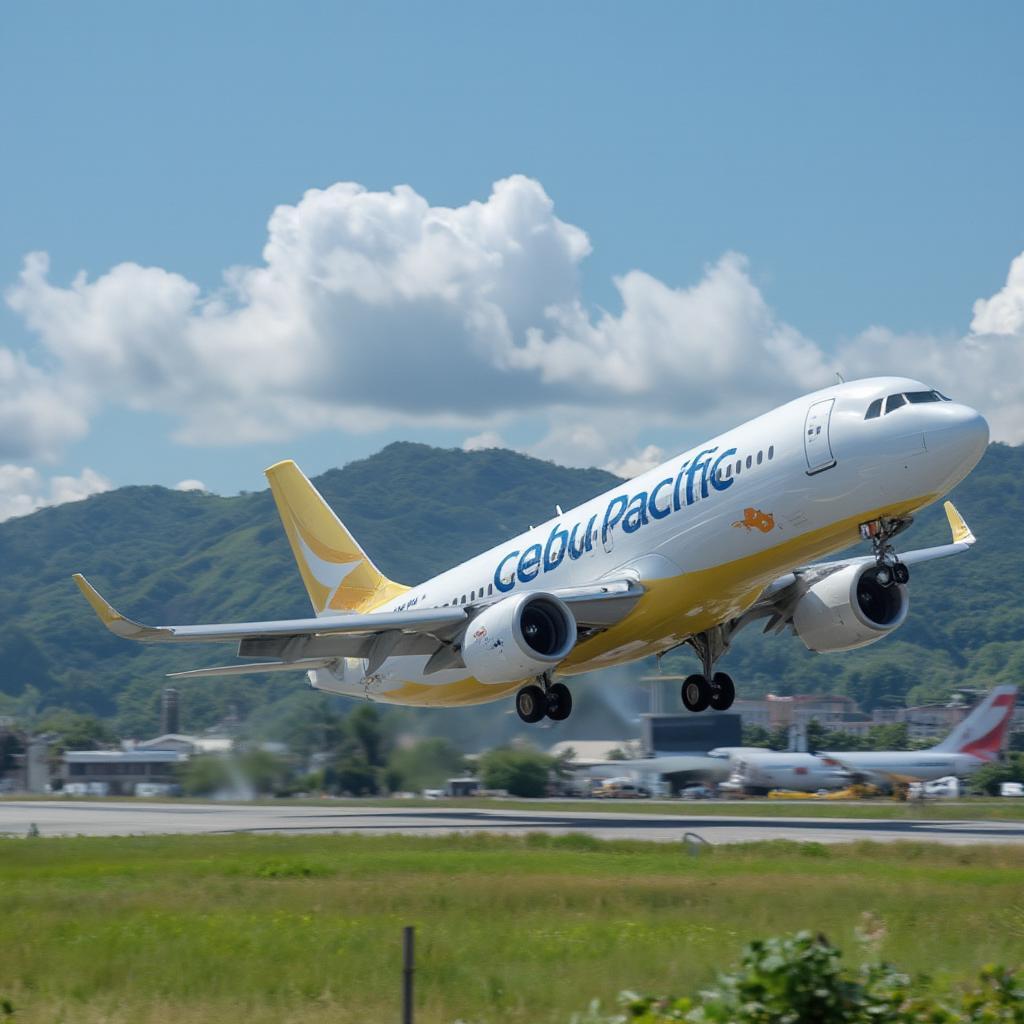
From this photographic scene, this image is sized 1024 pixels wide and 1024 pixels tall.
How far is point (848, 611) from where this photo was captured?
1340 inches

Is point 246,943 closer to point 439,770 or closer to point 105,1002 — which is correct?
point 105,1002

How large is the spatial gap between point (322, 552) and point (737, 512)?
19.9 meters

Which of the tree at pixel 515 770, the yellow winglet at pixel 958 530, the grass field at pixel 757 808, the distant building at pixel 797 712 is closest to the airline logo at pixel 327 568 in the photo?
the tree at pixel 515 770

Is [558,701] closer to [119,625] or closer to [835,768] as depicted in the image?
[119,625]

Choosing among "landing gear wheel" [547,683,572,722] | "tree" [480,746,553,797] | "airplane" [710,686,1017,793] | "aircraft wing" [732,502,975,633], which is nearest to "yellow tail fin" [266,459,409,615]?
"tree" [480,746,553,797]

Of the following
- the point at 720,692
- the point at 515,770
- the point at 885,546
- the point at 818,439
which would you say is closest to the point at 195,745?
the point at 515,770

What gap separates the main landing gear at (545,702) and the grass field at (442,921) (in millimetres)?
6507

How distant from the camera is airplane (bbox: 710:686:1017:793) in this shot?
202 feet

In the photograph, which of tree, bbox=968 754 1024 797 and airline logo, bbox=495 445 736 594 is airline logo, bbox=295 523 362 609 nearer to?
airline logo, bbox=495 445 736 594

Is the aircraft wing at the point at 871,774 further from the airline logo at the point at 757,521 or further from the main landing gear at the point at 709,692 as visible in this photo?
the airline logo at the point at 757,521

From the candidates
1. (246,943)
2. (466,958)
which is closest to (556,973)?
(466,958)

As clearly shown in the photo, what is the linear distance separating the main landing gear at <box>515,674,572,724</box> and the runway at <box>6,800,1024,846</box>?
262 cm

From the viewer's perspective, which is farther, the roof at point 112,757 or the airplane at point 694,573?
the roof at point 112,757

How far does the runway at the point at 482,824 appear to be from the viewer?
3275 centimetres
